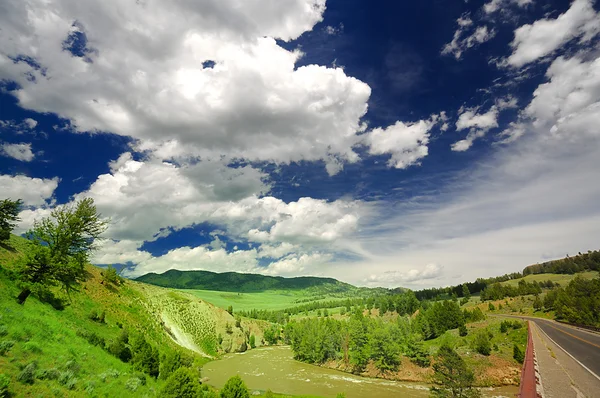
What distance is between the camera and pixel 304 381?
69250mm

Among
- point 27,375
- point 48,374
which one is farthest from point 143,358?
point 27,375

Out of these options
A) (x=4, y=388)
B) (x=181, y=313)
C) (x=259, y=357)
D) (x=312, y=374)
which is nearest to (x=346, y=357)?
(x=312, y=374)

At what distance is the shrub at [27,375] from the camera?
56.2 ft

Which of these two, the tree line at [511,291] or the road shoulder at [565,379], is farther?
the tree line at [511,291]

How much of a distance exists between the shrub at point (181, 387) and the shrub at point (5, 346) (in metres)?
12.1

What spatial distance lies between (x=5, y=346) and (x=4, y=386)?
5.72 m

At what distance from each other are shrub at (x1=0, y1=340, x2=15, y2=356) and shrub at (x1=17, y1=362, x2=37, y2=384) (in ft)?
8.17

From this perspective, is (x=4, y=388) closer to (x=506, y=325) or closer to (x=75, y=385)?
(x=75, y=385)

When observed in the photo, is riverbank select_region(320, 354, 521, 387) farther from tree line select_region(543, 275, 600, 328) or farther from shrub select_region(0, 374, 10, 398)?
shrub select_region(0, 374, 10, 398)

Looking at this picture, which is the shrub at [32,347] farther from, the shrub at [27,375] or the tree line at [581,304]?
the tree line at [581,304]

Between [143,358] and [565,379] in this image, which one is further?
[143,358]

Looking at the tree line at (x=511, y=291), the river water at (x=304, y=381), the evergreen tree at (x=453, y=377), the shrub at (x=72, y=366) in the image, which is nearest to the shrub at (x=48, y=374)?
the shrub at (x=72, y=366)

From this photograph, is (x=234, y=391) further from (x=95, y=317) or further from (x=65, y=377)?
(x=95, y=317)

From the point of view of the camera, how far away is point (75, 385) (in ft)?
68.8
